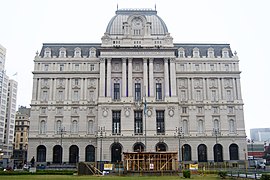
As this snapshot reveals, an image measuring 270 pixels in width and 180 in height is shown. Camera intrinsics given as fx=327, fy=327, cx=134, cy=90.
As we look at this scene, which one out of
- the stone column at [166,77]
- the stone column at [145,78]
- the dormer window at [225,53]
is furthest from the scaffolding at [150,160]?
the dormer window at [225,53]

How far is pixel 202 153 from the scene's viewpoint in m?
92.8

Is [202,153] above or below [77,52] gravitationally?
below

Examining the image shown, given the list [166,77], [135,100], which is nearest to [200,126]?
[166,77]

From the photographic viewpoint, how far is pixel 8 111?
15700cm

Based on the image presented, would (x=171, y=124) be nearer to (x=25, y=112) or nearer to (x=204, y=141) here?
(x=204, y=141)

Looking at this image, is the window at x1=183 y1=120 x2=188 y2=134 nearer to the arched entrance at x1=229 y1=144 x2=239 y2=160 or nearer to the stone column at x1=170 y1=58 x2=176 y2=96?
the stone column at x1=170 y1=58 x2=176 y2=96

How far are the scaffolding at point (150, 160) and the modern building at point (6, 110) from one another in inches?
3975

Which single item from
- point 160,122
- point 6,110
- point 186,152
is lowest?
point 186,152

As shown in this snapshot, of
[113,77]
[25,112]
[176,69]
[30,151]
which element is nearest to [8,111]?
[25,112]

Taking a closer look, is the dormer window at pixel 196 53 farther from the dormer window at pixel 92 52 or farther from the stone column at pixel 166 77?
the dormer window at pixel 92 52

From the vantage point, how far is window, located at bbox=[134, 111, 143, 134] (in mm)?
90812

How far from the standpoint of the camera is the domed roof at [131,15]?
100 metres

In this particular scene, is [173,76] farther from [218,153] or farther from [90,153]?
[90,153]

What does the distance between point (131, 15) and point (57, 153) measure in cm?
4622
